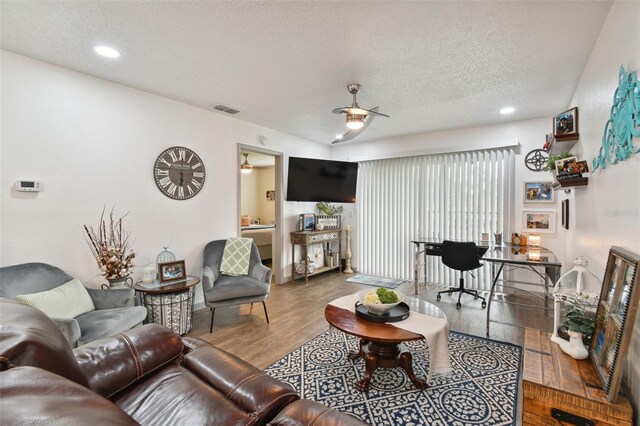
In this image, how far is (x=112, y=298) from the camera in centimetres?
259

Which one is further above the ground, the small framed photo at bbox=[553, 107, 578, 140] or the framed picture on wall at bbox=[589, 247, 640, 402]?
the small framed photo at bbox=[553, 107, 578, 140]

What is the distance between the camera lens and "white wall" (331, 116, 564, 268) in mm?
4195

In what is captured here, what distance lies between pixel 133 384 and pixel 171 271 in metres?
1.89

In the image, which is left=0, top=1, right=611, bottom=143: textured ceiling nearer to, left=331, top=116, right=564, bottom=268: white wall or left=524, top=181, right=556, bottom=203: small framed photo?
left=331, top=116, right=564, bottom=268: white wall

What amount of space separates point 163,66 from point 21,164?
4.84 feet

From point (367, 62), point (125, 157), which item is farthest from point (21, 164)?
point (367, 62)

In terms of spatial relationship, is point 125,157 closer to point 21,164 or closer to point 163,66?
point 21,164

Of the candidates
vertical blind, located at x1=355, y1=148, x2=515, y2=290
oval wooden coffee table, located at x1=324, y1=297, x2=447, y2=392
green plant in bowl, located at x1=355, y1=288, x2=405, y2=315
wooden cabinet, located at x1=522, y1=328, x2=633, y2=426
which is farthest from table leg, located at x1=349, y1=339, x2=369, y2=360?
vertical blind, located at x1=355, y1=148, x2=515, y2=290

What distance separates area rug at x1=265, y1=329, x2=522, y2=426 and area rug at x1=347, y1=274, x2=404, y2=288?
2256mm

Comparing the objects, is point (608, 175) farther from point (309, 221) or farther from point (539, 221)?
point (309, 221)

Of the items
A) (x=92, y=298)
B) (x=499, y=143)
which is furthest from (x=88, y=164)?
(x=499, y=143)

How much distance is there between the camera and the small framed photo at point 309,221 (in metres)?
5.41

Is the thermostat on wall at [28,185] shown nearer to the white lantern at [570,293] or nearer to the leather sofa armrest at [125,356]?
the leather sofa armrest at [125,356]

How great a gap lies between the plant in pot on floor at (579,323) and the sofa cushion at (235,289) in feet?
8.81
